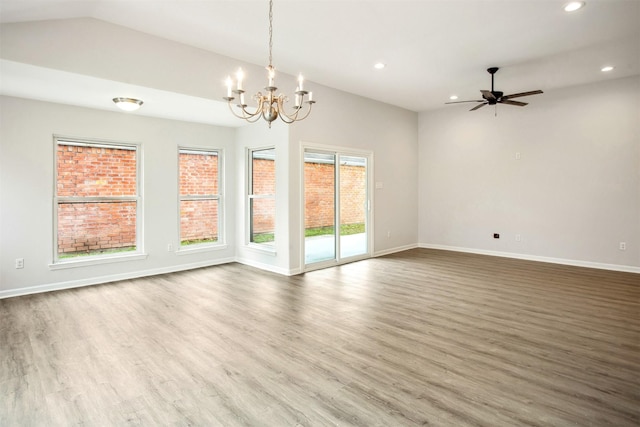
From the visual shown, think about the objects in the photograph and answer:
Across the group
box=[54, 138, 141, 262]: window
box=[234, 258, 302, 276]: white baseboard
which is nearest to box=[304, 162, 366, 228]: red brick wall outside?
box=[234, 258, 302, 276]: white baseboard

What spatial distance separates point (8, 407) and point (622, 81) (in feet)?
26.5

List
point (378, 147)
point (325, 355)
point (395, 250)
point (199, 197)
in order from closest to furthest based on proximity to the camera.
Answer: point (325, 355)
point (199, 197)
point (378, 147)
point (395, 250)

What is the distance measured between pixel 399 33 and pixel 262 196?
3.28 meters

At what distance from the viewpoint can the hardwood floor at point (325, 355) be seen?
2.06 m

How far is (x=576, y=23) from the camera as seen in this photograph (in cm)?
365

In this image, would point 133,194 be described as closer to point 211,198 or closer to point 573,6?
point 211,198

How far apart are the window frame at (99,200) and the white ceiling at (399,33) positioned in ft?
6.47

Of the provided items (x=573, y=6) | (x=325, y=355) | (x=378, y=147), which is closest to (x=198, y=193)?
(x=378, y=147)

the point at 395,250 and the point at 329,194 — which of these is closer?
the point at 329,194

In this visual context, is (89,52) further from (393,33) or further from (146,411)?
(146,411)

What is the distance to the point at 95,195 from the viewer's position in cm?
509

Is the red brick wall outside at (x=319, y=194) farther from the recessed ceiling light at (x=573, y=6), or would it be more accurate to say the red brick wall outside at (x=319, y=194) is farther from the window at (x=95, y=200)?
the recessed ceiling light at (x=573, y=6)

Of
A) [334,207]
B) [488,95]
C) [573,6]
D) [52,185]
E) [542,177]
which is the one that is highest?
[573,6]

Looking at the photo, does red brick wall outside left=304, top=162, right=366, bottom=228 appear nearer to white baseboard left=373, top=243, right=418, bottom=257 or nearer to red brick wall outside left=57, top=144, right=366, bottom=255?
red brick wall outside left=57, top=144, right=366, bottom=255
